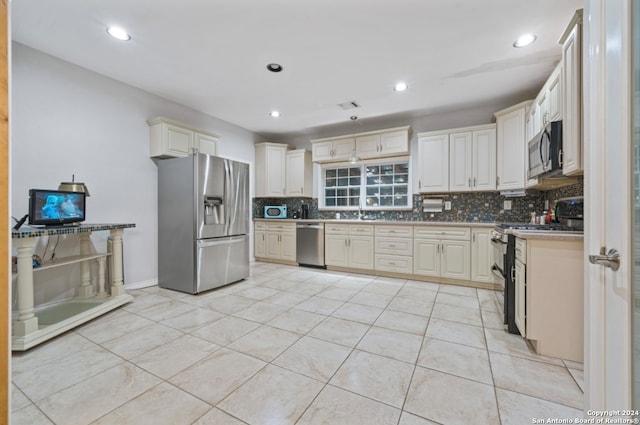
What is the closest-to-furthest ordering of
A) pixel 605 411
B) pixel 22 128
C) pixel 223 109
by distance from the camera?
pixel 605 411 → pixel 22 128 → pixel 223 109

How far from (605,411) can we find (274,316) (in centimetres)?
229

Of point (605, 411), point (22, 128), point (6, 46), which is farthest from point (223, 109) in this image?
point (605, 411)

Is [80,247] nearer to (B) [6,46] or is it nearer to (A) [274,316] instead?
(A) [274,316]

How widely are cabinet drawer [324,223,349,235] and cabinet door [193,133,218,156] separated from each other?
2.26 m

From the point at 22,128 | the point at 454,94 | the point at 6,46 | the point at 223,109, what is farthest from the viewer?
the point at 223,109

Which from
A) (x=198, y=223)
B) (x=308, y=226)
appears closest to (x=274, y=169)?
(x=308, y=226)

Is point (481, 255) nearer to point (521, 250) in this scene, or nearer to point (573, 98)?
point (521, 250)

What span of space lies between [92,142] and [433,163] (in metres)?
4.56

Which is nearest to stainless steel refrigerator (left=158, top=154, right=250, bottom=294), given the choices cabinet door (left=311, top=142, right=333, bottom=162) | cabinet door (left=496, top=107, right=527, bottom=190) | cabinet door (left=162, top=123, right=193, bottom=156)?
cabinet door (left=162, top=123, right=193, bottom=156)

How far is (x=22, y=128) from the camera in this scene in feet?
8.27

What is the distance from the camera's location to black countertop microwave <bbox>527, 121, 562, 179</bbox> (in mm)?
2197

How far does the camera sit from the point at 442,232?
3.80 meters

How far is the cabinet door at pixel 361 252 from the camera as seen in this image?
14.2ft

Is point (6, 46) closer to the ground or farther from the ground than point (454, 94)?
closer to the ground
